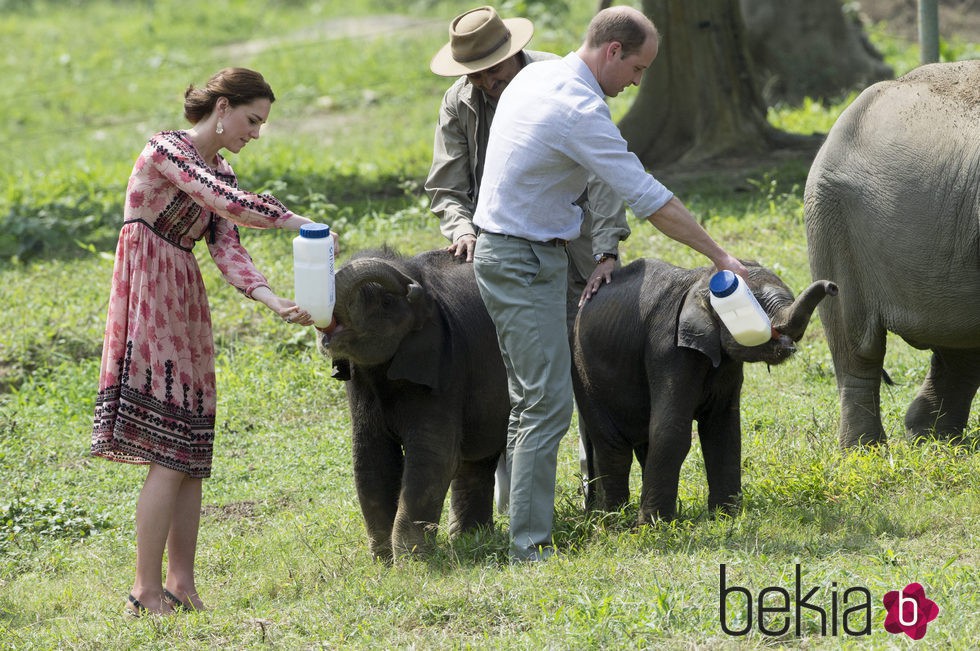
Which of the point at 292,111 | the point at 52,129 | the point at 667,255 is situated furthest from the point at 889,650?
the point at 52,129

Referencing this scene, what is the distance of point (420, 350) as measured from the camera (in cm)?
534

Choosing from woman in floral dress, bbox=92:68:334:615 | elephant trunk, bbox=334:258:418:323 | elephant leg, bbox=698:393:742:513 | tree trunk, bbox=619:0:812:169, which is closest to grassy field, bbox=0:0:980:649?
elephant leg, bbox=698:393:742:513

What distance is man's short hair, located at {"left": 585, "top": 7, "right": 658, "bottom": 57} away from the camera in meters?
4.82

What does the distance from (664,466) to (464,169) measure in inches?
66.8

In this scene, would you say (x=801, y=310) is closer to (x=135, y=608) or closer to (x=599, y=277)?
(x=599, y=277)

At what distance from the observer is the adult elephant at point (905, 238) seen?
6.04 m

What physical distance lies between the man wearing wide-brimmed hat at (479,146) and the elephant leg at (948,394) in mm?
1770

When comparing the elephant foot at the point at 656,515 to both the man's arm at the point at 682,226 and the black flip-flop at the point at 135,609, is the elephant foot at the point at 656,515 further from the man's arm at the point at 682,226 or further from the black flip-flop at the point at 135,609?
the black flip-flop at the point at 135,609

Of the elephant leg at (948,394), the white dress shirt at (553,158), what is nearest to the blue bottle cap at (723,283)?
the white dress shirt at (553,158)

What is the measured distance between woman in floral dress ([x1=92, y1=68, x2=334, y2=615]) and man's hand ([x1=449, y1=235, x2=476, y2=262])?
3.10 feet

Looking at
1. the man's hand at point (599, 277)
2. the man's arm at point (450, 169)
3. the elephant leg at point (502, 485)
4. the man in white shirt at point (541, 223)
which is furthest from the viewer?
the elephant leg at point (502, 485)

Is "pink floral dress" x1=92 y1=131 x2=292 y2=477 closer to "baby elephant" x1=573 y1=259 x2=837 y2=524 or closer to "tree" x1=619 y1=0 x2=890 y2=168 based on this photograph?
"baby elephant" x1=573 y1=259 x2=837 y2=524

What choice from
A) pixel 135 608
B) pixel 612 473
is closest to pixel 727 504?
pixel 612 473

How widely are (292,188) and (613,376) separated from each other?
701 centimetres
